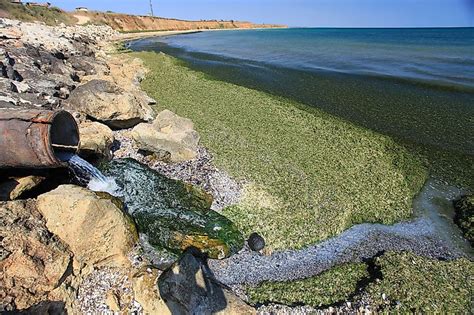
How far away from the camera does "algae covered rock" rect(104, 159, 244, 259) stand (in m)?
8.85

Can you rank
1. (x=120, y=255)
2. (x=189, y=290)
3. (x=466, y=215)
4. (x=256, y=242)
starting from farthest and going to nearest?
(x=466, y=215), (x=256, y=242), (x=120, y=255), (x=189, y=290)

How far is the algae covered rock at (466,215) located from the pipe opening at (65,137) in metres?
12.0

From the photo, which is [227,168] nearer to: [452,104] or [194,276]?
[194,276]

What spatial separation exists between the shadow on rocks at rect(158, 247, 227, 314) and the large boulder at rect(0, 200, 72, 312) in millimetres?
2239

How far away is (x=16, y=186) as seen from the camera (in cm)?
830

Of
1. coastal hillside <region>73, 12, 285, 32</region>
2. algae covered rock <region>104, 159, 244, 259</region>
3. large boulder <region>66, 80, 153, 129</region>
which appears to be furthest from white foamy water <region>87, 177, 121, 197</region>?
coastal hillside <region>73, 12, 285, 32</region>

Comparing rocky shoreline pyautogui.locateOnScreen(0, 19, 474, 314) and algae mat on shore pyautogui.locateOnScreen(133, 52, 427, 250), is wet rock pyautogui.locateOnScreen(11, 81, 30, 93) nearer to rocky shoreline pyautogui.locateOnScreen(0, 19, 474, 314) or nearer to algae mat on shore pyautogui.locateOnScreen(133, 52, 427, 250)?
rocky shoreline pyautogui.locateOnScreen(0, 19, 474, 314)

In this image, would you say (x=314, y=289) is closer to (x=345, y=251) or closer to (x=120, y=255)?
(x=345, y=251)

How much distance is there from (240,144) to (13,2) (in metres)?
74.4

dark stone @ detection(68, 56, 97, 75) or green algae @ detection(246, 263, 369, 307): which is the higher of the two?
dark stone @ detection(68, 56, 97, 75)

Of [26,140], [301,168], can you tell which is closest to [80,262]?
[26,140]

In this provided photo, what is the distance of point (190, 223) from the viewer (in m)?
9.49

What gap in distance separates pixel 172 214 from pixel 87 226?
253 cm

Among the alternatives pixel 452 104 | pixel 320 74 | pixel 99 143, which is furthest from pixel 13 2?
pixel 452 104
